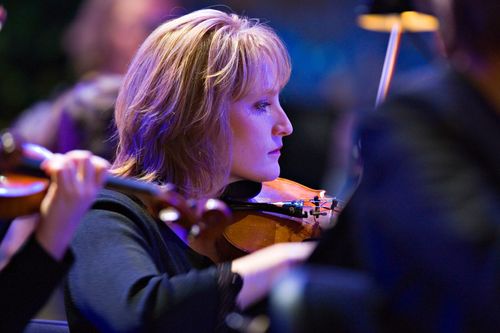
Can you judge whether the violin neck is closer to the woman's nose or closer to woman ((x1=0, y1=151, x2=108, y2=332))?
woman ((x1=0, y1=151, x2=108, y2=332))

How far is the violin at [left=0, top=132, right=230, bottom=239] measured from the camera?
59.3 inches

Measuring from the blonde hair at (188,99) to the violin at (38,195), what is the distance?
298mm

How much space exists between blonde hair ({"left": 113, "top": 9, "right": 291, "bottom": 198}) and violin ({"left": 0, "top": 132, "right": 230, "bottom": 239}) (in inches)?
11.7

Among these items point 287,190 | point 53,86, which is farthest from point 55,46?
point 287,190

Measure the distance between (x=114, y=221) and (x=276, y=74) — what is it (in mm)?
544

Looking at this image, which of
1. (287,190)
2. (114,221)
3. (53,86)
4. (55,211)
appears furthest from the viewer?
(53,86)

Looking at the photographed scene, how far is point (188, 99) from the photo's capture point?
1.98 m

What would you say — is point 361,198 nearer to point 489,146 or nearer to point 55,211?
point 489,146

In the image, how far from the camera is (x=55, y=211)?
153cm

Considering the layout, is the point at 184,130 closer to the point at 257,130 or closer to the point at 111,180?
the point at 257,130

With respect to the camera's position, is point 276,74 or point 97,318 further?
point 276,74

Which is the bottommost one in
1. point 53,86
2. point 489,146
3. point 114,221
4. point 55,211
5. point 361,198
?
point 53,86

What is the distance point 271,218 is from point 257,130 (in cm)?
22

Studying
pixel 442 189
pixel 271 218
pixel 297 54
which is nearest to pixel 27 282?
pixel 271 218
